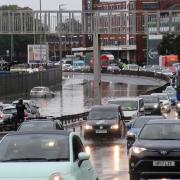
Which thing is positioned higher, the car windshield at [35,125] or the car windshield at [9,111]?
the car windshield at [35,125]

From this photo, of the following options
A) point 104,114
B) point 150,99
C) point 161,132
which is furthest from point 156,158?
point 150,99

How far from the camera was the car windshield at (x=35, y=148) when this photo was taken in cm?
1219

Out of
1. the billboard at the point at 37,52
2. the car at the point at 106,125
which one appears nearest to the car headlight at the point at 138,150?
the car at the point at 106,125

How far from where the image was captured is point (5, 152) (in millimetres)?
12414

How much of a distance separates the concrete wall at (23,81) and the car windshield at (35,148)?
250 ft

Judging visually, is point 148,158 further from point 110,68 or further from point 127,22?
point 110,68

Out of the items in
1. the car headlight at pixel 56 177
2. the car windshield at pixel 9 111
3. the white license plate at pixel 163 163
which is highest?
the car headlight at pixel 56 177

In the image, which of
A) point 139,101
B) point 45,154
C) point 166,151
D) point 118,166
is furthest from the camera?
point 139,101

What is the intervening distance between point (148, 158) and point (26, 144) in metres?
4.67

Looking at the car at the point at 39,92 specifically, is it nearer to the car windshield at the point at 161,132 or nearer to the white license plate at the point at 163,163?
the car windshield at the point at 161,132

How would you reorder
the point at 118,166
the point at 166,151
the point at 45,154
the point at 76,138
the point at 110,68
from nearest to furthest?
the point at 45,154 → the point at 76,138 → the point at 166,151 → the point at 118,166 → the point at 110,68

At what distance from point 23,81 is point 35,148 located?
88.9 metres

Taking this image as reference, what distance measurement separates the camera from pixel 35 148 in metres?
12.4

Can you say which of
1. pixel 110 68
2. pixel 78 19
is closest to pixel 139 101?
pixel 78 19
